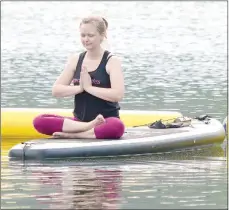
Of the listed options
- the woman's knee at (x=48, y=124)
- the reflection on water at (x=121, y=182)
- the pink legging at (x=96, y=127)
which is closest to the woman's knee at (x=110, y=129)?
the pink legging at (x=96, y=127)

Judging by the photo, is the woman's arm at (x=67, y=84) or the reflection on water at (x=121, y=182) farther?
the woman's arm at (x=67, y=84)

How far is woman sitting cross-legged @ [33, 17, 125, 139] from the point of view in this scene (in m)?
10.3

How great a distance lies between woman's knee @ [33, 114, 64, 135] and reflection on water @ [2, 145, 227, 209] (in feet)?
1.66

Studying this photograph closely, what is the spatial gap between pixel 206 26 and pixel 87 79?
2331 centimetres

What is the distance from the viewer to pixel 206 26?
3331 cm

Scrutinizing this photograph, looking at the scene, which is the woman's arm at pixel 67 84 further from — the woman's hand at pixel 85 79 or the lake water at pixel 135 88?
the lake water at pixel 135 88

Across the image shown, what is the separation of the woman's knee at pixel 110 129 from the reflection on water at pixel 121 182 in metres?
0.24

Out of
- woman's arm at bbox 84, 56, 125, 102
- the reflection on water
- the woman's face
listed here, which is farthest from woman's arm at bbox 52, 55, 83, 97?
the reflection on water

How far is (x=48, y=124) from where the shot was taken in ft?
34.6

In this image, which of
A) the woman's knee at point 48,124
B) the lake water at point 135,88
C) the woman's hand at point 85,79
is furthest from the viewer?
the woman's knee at point 48,124

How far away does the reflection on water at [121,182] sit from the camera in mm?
8289

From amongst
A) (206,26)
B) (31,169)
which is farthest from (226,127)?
(206,26)

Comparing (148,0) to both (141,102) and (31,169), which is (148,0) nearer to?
(141,102)

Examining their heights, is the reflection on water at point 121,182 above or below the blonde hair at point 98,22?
below
